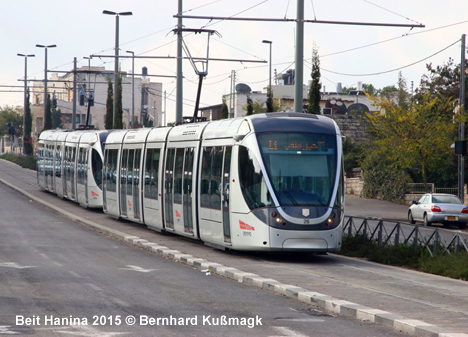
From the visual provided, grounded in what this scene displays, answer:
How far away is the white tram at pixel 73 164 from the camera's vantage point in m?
35.6

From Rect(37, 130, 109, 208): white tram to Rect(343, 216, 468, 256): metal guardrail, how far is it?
15.0 m

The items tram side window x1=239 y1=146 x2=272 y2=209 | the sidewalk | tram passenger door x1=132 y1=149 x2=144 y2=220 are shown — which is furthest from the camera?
tram passenger door x1=132 y1=149 x2=144 y2=220

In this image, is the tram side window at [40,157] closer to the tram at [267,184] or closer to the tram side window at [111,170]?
the tram side window at [111,170]

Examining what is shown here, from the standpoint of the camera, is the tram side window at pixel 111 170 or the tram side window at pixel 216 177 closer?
the tram side window at pixel 216 177

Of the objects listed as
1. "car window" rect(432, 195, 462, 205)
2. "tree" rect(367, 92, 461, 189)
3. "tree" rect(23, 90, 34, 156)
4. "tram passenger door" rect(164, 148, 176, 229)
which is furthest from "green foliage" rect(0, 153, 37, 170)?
"tram passenger door" rect(164, 148, 176, 229)

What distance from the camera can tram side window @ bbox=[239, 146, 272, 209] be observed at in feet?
59.4

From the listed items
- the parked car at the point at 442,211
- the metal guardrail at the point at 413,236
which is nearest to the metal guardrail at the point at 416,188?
the parked car at the point at 442,211

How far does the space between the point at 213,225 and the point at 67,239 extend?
515 centimetres

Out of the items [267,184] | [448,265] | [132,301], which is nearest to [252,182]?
[267,184]

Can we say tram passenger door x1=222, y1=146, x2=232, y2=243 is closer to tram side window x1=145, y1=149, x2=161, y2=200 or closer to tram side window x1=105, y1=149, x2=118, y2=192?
tram side window x1=145, y1=149, x2=161, y2=200

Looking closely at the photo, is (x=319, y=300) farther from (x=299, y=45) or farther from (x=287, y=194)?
(x=299, y=45)

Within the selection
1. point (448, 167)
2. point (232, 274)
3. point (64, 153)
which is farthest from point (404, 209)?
point (232, 274)

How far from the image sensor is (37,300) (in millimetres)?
11773

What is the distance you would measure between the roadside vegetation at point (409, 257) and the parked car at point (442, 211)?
14505 millimetres
